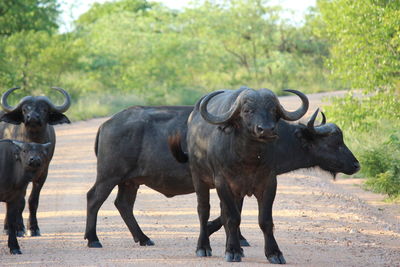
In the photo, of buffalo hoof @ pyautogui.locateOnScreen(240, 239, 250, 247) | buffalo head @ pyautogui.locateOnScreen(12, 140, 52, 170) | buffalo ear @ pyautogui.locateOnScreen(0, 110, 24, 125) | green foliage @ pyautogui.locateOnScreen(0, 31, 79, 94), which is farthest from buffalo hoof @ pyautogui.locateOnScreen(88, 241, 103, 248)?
green foliage @ pyautogui.locateOnScreen(0, 31, 79, 94)

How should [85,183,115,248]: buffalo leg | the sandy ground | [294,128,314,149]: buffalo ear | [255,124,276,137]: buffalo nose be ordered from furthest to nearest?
[85,183,115,248]: buffalo leg
[294,128,314,149]: buffalo ear
the sandy ground
[255,124,276,137]: buffalo nose

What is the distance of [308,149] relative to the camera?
920 cm

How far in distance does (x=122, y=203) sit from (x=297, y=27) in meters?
41.0

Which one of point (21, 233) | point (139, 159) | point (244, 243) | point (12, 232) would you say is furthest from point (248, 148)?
point (21, 233)

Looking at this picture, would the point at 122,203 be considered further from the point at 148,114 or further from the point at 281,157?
the point at 281,157

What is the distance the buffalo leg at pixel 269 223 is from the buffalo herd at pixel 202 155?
0.01 metres

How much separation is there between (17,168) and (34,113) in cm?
160

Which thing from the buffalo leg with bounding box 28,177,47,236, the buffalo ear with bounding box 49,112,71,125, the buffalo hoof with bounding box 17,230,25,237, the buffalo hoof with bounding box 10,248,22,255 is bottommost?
the buffalo hoof with bounding box 17,230,25,237

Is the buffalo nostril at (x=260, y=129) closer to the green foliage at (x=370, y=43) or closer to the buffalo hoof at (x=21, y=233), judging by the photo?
the buffalo hoof at (x=21, y=233)

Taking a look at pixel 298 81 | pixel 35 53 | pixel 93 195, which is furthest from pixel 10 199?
pixel 298 81

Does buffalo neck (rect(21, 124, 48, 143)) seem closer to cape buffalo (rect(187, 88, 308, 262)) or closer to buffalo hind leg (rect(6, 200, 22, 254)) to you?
buffalo hind leg (rect(6, 200, 22, 254))

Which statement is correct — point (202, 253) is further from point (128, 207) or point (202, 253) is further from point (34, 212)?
point (34, 212)

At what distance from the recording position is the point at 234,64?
48594 millimetres

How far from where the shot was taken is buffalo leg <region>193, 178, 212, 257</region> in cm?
868
